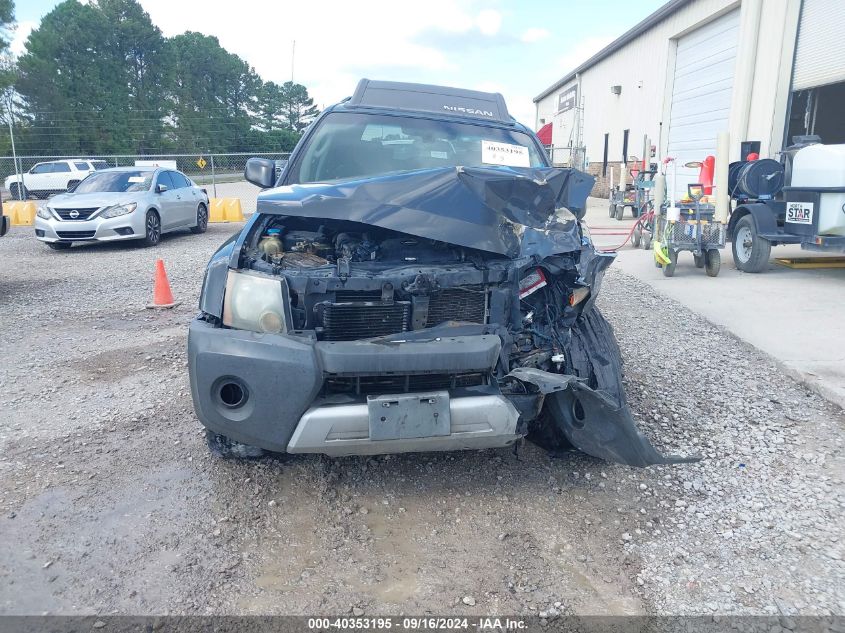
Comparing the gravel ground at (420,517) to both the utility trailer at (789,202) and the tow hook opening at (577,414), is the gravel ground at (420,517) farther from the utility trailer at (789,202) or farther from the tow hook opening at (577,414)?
the utility trailer at (789,202)

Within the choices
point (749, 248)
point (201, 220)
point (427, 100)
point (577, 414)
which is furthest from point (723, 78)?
point (577, 414)

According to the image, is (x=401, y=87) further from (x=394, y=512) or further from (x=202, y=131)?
(x=202, y=131)

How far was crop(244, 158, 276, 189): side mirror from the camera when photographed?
4.60 metres

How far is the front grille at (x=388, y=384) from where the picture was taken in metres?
2.88

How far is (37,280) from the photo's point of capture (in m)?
9.04

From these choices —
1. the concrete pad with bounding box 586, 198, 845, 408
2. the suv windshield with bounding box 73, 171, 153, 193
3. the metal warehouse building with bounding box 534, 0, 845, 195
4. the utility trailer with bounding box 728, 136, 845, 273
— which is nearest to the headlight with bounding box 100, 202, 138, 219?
the suv windshield with bounding box 73, 171, 153, 193

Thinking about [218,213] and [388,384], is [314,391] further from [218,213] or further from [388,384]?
[218,213]

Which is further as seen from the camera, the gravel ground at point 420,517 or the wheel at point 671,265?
the wheel at point 671,265

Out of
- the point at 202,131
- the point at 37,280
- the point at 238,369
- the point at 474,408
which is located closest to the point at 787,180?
the point at 474,408

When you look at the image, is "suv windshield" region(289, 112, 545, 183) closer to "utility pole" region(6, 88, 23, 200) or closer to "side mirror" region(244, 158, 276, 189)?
"side mirror" region(244, 158, 276, 189)

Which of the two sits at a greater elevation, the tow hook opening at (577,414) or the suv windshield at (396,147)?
the suv windshield at (396,147)

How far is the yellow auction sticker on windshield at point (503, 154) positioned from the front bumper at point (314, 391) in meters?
2.08

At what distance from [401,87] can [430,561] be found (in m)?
3.80

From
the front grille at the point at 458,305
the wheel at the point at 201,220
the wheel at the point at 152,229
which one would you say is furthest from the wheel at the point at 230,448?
the wheel at the point at 201,220
